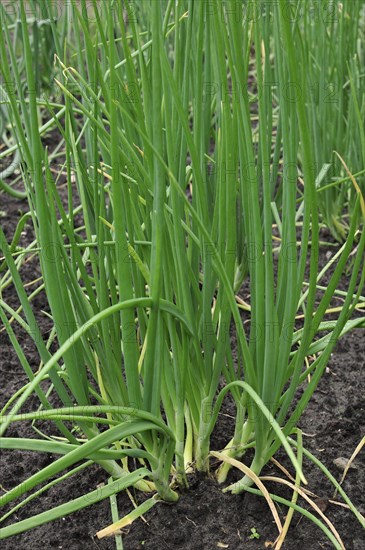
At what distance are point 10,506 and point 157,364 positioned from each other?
329 millimetres

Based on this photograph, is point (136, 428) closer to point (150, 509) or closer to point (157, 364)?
point (157, 364)

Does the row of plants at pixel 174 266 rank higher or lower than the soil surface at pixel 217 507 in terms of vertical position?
higher

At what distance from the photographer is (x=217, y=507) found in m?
0.92

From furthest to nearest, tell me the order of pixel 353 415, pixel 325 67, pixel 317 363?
pixel 325 67 < pixel 353 415 < pixel 317 363

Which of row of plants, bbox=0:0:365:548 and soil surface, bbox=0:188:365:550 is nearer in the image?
row of plants, bbox=0:0:365:548

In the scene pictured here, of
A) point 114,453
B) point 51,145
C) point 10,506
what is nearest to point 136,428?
point 114,453

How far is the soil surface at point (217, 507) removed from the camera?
881 mm

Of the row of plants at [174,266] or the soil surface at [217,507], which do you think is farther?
the soil surface at [217,507]

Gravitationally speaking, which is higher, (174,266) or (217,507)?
(174,266)

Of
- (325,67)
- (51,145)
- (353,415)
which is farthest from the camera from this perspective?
(51,145)

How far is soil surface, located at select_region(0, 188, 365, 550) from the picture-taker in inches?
34.7

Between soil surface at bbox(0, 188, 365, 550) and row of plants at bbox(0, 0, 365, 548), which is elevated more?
row of plants at bbox(0, 0, 365, 548)

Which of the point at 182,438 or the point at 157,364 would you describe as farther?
the point at 182,438

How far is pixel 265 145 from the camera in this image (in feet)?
2.45
